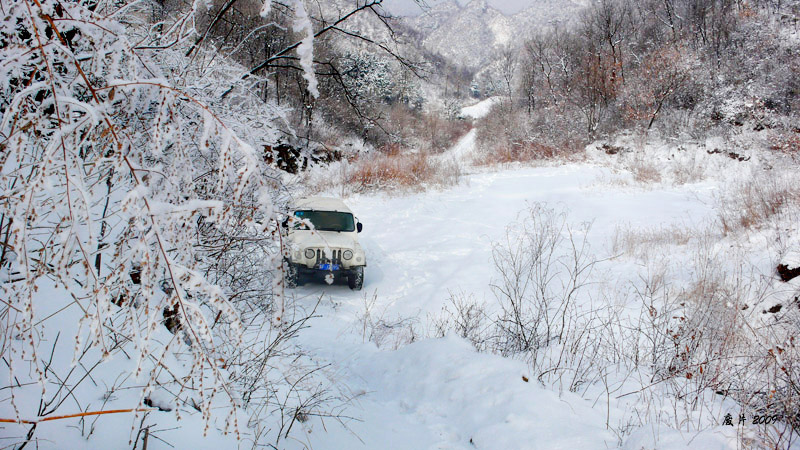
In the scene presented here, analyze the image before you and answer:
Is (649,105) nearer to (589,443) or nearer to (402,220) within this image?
(402,220)

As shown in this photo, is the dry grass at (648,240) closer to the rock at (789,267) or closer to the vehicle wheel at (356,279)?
the rock at (789,267)

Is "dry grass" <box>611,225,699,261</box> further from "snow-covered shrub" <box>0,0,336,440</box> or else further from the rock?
"snow-covered shrub" <box>0,0,336,440</box>

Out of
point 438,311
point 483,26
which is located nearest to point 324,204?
point 438,311

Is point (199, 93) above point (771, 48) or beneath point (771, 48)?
beneath

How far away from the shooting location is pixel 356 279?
23.5 ft

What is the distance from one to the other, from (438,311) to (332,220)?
303cm

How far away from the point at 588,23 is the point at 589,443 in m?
30.1

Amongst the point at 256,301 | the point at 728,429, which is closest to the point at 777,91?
the point at 728,429

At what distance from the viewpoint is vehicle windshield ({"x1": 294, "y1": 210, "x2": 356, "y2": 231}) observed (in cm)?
785

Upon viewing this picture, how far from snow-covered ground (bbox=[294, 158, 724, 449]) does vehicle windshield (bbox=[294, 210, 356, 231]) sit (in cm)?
119

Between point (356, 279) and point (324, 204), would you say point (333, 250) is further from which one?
point (324, 204)

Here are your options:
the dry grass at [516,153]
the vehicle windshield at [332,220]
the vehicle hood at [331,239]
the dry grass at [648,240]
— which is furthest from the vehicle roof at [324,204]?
the dry grass at [516,153]

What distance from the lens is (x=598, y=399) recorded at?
111 inches

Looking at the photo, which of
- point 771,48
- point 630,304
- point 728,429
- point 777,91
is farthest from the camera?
point 771,48
